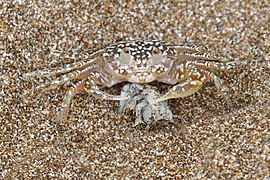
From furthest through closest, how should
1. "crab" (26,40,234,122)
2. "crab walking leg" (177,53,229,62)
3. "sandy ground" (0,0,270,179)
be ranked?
"crab walking leg" (177,53,229,62), "crab" (26,40,234,122), "sandy ground" (0,0,270,179)

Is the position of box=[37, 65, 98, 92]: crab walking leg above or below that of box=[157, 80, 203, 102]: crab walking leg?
above

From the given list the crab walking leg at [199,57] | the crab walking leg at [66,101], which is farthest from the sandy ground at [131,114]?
the crab walking leg at [199,57]

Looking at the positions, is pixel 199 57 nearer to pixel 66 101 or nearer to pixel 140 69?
pixel 140 69

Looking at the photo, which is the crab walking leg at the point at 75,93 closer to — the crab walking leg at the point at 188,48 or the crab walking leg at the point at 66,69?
the crab walking leg at the point at 66,69

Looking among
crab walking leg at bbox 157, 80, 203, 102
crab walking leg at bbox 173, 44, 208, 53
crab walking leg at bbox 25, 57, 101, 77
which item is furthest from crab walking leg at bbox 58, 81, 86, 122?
crab walking leg at bbox 173, 44, 208, 53

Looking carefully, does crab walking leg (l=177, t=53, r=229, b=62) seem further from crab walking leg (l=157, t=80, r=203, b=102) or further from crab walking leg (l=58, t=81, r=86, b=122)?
crab walking leg (l=58, t=81, r=86, b=122)

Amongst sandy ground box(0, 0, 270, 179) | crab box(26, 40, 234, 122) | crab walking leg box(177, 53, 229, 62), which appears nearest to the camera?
sandy ground box(0, 0, 270, 179)

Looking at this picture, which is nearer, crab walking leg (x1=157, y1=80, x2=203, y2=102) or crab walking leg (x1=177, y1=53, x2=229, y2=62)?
crab walking leg (x1=157, y1=80, x2=203, y2=102)

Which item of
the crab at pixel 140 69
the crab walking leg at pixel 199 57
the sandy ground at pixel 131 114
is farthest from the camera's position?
the crab walking leg at pixel 199 57
